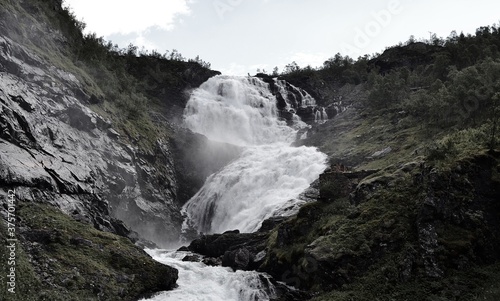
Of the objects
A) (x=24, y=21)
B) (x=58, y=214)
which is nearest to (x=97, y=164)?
(x=58, y=214)

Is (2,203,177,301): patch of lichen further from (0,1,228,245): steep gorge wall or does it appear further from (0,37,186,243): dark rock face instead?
(0,37,186,243): dark rock face

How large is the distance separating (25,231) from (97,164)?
1788cm

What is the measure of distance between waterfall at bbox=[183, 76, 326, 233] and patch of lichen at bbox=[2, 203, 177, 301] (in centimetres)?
1577

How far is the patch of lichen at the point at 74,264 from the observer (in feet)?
56.9

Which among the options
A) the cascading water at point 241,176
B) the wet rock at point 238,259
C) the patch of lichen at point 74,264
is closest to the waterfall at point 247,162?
the cascading water at point 241,176

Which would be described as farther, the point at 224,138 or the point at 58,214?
the point at 224,138

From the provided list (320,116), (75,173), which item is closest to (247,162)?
(320,116)

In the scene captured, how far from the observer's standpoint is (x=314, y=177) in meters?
42.0

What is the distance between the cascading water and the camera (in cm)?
2325

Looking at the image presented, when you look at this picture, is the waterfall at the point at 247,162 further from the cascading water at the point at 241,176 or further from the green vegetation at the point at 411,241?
the green vegetation at the point at 411,241

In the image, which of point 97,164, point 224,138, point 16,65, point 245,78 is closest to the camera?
point 16,65

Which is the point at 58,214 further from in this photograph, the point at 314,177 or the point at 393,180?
the point at 314,177

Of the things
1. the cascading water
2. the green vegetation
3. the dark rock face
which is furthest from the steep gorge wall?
the green vegetation

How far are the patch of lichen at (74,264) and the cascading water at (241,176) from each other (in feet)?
5.70
